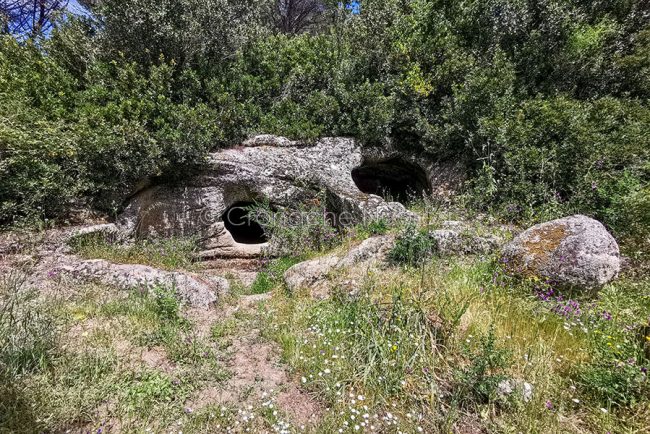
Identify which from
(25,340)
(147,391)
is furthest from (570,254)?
(25,340)

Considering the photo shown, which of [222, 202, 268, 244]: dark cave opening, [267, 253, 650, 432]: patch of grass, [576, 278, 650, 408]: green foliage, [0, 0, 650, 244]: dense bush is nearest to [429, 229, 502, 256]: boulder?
[267, 253, 650, 432]: patch of grass

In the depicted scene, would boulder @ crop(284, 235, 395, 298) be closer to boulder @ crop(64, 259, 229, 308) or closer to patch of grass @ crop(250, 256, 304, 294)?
patch of grass @ crop(250, 256, 304, 294)

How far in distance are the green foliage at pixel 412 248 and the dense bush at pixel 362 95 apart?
90.8 inches

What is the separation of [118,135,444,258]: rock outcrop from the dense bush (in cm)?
47

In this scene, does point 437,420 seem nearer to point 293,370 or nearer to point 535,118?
point 293,370

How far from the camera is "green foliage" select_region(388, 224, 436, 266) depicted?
13.9 feet

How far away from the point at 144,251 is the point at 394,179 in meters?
7.58

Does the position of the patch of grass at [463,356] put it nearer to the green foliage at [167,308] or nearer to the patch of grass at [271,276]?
the green foliage at [167,308]

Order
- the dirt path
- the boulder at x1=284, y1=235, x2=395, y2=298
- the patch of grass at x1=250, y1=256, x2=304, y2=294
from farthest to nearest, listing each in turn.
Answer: the patch of grass at x1=250, y1=256, x2=304, y2=294, the boulder at x1=284, y1=235, x2=395, y2=298, the dirt path

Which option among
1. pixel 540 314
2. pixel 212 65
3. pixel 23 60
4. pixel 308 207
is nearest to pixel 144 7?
pixel 212 65

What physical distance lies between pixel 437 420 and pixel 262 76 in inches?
336

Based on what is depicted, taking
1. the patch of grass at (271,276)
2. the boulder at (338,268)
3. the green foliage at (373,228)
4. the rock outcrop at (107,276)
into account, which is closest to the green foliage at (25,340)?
the rock outcrop at (107,276)

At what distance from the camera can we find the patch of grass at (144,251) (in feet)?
16.6

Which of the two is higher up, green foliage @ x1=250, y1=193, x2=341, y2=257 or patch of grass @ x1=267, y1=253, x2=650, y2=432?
green foliage @ x1=250, y1=193, x2=341, y2=257
